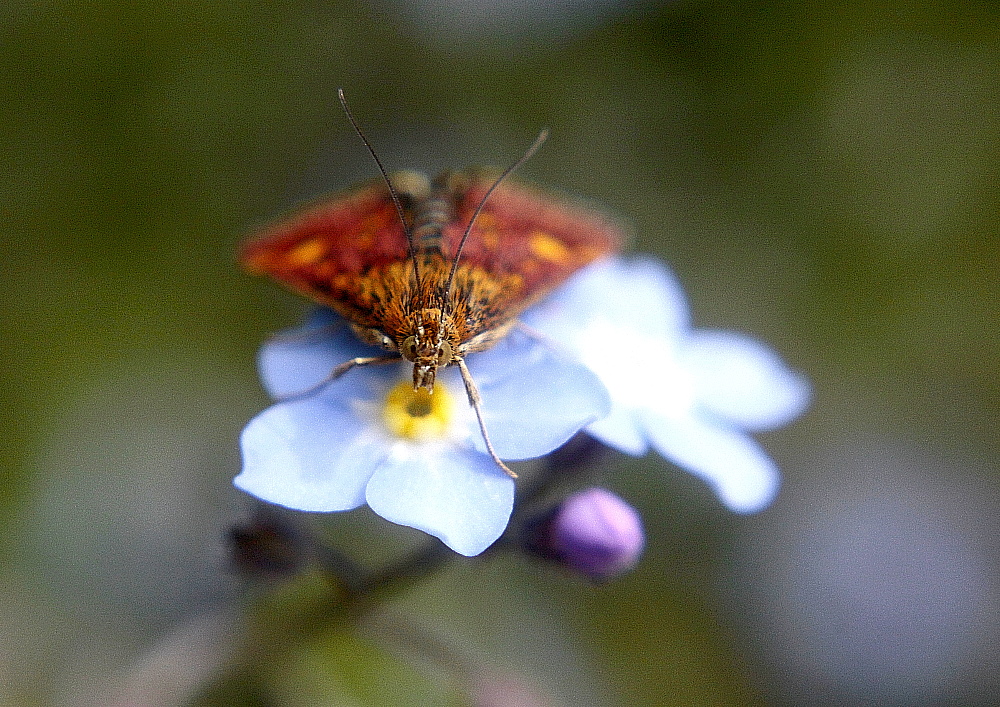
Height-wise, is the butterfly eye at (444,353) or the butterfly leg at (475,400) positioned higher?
the butterfly eye at (444,353)

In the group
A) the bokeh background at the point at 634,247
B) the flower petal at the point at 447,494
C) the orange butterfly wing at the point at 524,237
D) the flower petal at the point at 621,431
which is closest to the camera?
the flower petal at the point at 447,494

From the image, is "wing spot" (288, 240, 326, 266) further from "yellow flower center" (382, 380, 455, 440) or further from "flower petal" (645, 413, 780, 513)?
"flower petal" (645, 413, 780, 513)

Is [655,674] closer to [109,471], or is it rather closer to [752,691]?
[752,691]

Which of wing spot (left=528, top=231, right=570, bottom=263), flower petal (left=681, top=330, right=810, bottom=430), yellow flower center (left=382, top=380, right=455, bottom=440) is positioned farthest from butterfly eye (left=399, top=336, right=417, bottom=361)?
flower petal (left=681, top=330, right=810, bottom=430)

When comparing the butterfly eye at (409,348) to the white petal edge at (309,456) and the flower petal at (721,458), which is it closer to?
the white petal edge at (309,456)

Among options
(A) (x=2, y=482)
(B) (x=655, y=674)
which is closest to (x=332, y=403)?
(A) (x=2, y=482)

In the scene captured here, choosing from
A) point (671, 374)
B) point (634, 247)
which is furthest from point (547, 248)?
point (634, 247)

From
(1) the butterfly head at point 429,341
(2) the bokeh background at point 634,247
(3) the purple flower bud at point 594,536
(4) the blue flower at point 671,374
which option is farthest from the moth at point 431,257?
(2) the bokeh background at point 634,247
